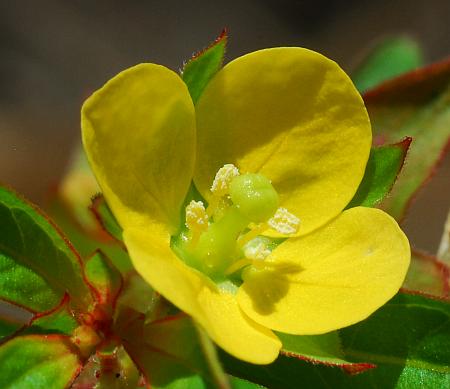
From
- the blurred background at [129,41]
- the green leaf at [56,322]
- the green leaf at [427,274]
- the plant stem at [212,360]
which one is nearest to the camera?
the plant stem at [212,360]

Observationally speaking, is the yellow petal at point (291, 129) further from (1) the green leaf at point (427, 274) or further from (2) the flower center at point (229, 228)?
(1) the green leaf at point (427, 274)

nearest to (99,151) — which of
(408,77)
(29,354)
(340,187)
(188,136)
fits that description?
(188,136)

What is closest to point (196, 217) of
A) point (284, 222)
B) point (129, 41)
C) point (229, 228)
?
point (229, 228)

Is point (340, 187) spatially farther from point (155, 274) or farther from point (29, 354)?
point (29, 354)

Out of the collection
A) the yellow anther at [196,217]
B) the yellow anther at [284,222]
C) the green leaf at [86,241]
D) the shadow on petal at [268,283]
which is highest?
the yellow anther at [196,217]

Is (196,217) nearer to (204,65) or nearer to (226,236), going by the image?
(226,236)

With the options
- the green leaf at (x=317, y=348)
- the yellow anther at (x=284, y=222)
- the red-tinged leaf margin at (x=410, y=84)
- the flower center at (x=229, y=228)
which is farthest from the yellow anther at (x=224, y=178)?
Answer: the red-tinged leaf margin at (x=410, y=84)

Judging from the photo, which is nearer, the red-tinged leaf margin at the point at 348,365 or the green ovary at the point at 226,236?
the red-tinged leaf margin at the point at 348,365
